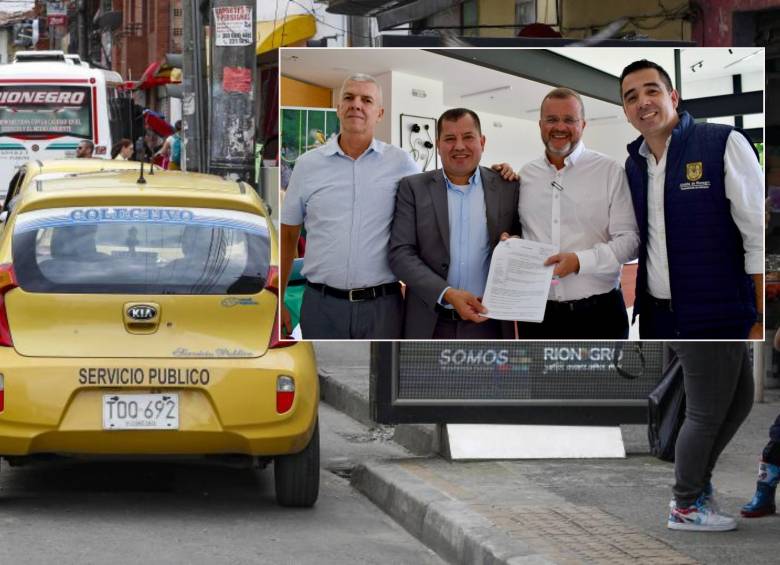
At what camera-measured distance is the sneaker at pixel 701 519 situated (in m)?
6.78

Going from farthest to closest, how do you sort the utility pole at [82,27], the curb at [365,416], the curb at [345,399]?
the utility pole at [82,27] < the curb at [345,399] < the curb at [365,416]

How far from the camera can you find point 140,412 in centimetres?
721

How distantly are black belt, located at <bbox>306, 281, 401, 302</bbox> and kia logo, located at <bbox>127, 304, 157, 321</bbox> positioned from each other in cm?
200

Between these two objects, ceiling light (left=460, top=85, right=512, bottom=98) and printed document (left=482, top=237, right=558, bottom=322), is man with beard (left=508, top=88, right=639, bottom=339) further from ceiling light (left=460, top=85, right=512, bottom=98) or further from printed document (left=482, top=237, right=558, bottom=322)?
ceiling light (left=460, top=85, right=512, bottom=98)

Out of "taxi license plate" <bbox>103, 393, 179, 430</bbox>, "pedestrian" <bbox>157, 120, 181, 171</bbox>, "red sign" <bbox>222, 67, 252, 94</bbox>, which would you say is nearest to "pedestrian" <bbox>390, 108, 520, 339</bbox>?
"taxi license plate" <bbox>103, 393, 179, 430</bbox>

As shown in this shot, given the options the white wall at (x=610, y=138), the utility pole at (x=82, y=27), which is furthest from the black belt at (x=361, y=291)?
the utility pole at (x=82, y=27)

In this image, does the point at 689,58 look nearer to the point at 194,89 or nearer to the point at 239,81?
the point at 239,81

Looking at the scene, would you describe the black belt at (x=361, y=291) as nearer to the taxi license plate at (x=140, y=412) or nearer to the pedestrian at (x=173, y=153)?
the taxi license plate at (x=140, y=412)

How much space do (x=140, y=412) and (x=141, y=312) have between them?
1.55ft

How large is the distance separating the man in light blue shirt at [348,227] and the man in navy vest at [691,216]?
2.64 feet

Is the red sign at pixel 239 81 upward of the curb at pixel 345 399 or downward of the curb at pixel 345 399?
upward

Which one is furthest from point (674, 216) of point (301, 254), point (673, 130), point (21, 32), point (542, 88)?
point (21, 32)

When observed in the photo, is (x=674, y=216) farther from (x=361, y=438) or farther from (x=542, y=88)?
(x=361, y=438)

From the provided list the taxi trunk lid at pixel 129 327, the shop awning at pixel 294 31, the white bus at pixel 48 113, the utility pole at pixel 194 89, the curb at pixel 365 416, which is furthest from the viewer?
the shop awning at pixel 294 31
